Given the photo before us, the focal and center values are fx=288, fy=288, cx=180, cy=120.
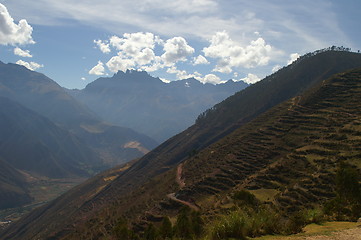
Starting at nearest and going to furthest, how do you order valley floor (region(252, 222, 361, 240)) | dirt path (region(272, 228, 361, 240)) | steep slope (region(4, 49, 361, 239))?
dirt path (region(272, 228, 361, 240)), valley floor (region(252, 222, 361, 240)), steep slope (region(4, 49, 361, 239))

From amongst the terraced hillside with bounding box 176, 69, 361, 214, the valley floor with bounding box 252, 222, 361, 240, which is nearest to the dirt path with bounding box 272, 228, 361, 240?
the valley floor with bounding box 252, 222, 361, 240

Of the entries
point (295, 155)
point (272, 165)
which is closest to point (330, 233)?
point (272, 165)

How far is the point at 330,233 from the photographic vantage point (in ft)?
75.6

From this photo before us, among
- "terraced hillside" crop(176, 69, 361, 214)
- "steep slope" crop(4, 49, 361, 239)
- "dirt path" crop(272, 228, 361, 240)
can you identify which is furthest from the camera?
"steep slope" crop(4, 49, 361, 239)

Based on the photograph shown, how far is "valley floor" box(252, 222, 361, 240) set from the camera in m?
22.0

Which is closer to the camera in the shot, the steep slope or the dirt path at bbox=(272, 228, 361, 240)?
the dirt path at bbox=(272, 228, 361, 240)

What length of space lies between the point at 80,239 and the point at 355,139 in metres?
98.0

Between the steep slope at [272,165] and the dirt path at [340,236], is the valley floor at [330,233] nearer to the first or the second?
the dirt path at [340,236]

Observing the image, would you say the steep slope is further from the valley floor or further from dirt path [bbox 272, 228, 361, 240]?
dirt path [bbox 272, 228, 361, 240]

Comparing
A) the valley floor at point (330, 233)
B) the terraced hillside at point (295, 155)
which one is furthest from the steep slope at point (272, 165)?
the valley floor at point (330, 233)

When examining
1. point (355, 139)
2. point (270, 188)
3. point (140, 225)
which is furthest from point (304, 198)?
point (140, 225)

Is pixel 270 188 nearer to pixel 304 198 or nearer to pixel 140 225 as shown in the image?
pixel 304 198

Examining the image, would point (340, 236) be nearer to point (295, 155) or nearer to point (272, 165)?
point (272, 165)

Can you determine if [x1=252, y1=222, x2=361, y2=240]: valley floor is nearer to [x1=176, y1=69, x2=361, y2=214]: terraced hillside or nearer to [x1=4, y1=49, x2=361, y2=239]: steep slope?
[x1=176, y1=69, x2=361, y2=214]: terraced hillside
